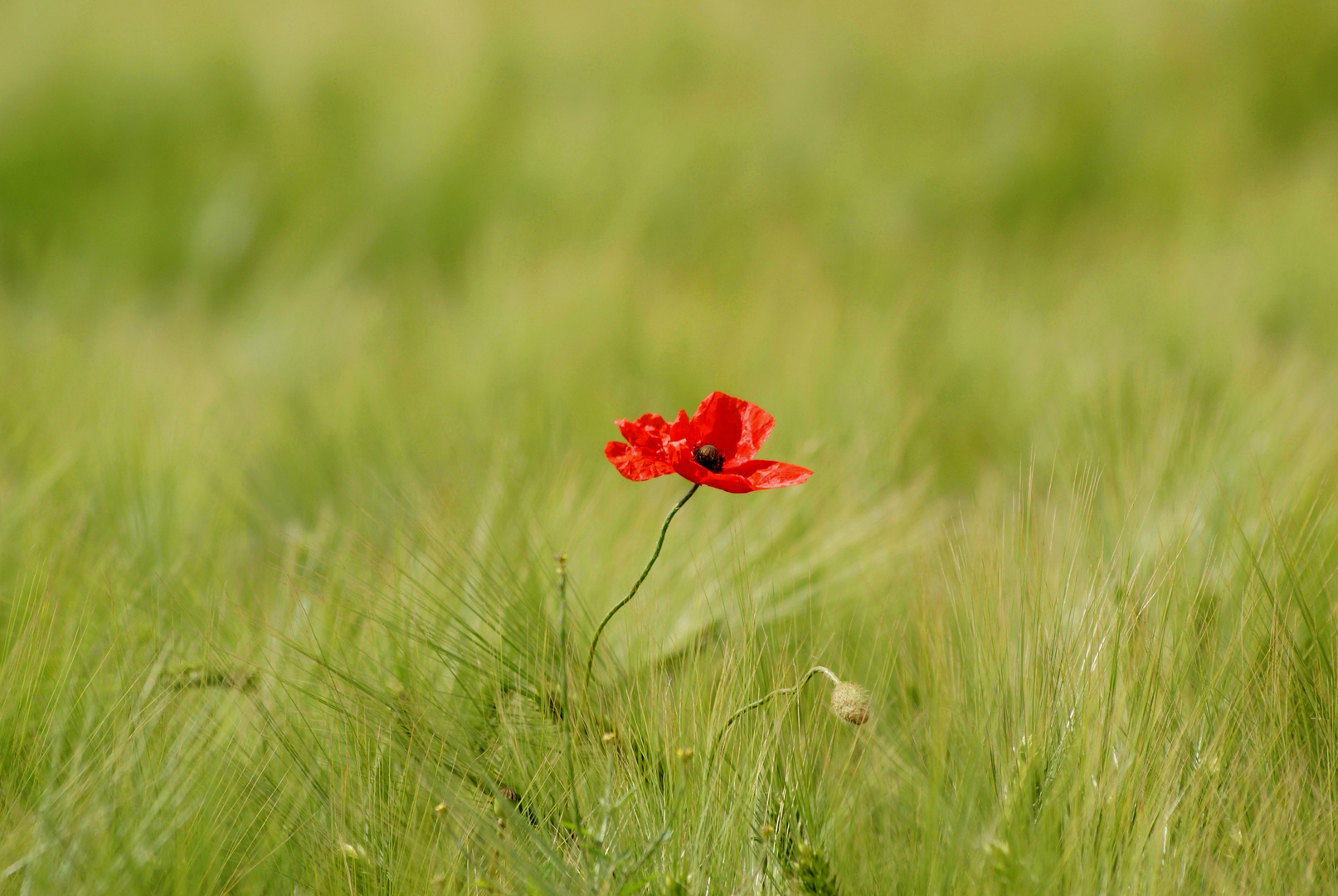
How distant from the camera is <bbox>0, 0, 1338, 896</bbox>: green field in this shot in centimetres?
56

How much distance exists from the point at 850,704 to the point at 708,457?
0.15m

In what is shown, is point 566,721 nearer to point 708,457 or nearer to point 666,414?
A: point 708,457

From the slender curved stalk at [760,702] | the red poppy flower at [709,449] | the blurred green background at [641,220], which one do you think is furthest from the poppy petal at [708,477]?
the blurred green background at [641,220]

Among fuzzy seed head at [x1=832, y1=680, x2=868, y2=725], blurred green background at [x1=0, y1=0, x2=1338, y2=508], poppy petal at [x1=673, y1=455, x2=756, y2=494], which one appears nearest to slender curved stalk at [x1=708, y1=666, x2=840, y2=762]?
fuzzy seed head at [x1=832, y1=680, x2=868, y2=725]

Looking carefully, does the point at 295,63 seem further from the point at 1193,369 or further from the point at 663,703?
the point at 663,703

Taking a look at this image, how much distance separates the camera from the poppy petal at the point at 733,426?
588 millimetres

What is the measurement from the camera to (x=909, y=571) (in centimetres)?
87

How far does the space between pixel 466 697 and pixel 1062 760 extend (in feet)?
1.17

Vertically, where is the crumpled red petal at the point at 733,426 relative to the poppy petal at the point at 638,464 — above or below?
above

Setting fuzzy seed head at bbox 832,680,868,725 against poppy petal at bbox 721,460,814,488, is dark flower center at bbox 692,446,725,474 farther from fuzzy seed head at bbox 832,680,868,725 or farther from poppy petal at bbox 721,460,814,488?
fuzzy seed head at bbox 832,680,868,725

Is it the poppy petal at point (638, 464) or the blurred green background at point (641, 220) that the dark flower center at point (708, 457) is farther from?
the blurred green background at point (641, 220)

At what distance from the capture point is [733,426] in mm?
597

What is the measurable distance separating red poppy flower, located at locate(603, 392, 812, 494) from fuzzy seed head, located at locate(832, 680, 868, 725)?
0.11 metres

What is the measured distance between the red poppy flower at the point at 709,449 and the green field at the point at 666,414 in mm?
105
